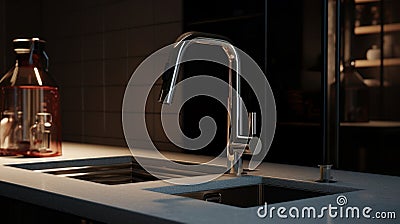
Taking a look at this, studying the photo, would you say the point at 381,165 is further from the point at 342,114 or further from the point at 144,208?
the point at 144,208

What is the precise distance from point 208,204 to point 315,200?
20cm

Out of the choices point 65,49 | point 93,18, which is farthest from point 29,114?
point 65,49

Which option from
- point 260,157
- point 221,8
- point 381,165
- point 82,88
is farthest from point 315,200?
point 82,88

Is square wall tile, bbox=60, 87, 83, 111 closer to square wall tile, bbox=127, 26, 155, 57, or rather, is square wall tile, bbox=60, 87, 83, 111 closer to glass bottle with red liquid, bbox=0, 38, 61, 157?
square wall tile, bbox=127, 26, 155, 57

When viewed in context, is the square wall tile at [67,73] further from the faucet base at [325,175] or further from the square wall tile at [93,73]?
the faucet base at [325,175]

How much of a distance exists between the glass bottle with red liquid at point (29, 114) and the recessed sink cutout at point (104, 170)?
0.18 metres

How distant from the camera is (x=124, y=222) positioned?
1006mm

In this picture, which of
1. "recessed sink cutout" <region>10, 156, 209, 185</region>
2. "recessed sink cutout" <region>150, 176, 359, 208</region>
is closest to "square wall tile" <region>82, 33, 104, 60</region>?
"recessed sink cutout" <region>10, 156, 209, 185</region>

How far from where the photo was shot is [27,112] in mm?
1979

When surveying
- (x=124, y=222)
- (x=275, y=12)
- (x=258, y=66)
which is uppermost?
(x=275, y=12)

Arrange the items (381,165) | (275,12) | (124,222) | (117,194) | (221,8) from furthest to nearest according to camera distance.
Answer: (221,8)
(275,12)
(381,165)
(117,194)
(124,222)

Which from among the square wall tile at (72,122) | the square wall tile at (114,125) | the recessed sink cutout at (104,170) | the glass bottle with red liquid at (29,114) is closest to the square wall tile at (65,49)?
the square wall tile at (72,122)

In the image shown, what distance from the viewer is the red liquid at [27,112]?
196 centimetres

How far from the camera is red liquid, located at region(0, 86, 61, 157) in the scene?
1.96 metres
